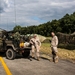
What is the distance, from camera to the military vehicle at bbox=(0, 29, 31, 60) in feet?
50.3

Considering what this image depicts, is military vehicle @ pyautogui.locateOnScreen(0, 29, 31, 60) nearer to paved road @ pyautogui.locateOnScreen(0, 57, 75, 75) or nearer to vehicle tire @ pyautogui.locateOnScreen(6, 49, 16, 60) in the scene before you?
vehicle tire @ pyautogui.locateOnScreen(6, 49, 16, 60)

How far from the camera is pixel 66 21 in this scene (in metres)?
118

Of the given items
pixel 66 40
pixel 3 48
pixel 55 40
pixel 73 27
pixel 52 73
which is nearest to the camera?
pixel 52 73

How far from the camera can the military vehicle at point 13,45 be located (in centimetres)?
1533

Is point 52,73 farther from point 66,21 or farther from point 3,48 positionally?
point 66,21

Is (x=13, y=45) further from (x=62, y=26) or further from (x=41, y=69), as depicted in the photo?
(x=62, y=26)

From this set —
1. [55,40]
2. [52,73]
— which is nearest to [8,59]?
[55,40]

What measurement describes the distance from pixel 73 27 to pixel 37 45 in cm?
9764

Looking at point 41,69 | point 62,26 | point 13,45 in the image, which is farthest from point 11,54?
point 62,26

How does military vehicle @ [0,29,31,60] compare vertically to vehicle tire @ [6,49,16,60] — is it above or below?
above

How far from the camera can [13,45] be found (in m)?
15.5

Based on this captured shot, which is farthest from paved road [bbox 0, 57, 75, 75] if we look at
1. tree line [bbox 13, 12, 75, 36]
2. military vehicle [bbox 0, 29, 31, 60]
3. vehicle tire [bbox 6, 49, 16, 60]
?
tree line [bbox 13, 12, 75, 36]

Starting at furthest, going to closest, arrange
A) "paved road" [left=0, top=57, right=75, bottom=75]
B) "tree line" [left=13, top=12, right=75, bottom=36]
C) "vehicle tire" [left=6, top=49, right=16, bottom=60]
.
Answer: "tree line" [left=13, top=12, right=75, bottom=36]
"vehicle tire" [left=6, top=49, right=16, bottom=60]
"paved road" [left=0, top=57, right=75, bottom=75]

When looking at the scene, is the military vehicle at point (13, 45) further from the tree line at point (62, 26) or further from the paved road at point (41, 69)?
the tree line at point (62, 26)
